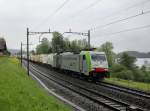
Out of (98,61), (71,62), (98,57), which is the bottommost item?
(71,62)

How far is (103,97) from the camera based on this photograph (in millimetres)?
23203

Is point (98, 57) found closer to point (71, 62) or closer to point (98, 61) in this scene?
point (98, 61)

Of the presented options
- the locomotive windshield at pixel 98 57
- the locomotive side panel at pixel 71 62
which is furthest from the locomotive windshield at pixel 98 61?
the locomotive side panel at pixel 71 62

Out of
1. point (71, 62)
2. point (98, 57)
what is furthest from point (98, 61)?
point (71, 62)

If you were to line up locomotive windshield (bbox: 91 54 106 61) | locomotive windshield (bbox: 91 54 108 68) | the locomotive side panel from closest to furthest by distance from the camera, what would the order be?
locomotive windshield (bbox: 91 54 108 68) → locomotive windshield (bbox: 91 54 106 61) → the locomotive side panel

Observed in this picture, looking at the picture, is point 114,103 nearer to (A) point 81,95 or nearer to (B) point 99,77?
(A) point 81,95

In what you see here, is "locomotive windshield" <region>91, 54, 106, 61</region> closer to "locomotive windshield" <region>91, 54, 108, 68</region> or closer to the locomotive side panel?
"locomotive windshield" <region>91, 54, 108, 68</region>

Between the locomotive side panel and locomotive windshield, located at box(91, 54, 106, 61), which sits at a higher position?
locomotive windshield, located at box(91, 54, 106, 61)

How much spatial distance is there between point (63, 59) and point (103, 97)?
92.3 feet

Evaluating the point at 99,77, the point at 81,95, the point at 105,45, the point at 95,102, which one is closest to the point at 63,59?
the point at 99,77

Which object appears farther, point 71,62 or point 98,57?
point 71,62

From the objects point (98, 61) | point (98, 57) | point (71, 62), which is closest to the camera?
point (98, 61)

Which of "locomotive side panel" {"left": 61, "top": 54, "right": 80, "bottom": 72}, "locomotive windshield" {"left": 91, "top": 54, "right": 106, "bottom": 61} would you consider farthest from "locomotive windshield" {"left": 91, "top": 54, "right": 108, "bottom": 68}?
"locomotive side panel" {"left": 61, "top": 54, "right": 80, "bottom": 72}

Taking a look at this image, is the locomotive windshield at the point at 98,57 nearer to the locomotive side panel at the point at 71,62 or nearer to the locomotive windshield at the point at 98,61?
the locomotive windshield at the point at 98,61
